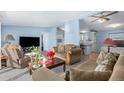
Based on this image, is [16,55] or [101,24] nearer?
[101,24]

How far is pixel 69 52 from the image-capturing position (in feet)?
7.82

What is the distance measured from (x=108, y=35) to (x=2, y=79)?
→ 1762 millimetres

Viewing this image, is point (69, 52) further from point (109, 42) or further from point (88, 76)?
point (88, 76)

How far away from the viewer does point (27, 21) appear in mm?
2115

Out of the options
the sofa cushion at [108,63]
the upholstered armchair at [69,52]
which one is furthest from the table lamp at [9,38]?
the sofa cushion at [108,63]

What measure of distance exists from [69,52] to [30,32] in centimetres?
72

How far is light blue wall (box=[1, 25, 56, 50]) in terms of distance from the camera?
6.84 ft

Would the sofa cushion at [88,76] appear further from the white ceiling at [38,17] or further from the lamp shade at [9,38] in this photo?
the lamp shade at [9,38]

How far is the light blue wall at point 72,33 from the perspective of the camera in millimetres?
2217

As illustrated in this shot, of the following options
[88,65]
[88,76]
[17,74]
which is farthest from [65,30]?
[17,74]

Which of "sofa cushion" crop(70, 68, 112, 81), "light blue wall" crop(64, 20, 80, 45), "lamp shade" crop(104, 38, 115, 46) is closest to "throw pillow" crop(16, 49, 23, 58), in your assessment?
"light blue wall" crop(64, 20, 80, 45)
